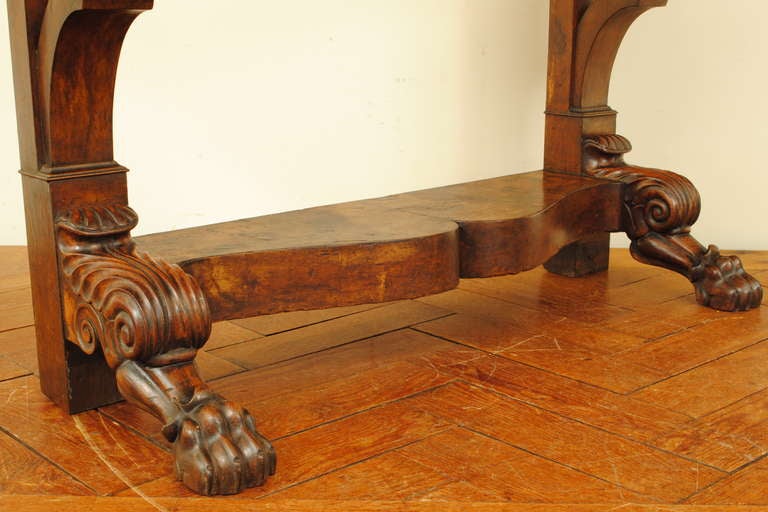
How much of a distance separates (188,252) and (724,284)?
0.84 m

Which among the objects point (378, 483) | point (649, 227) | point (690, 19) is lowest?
point (378, 483)

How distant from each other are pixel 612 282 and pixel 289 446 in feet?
2.75

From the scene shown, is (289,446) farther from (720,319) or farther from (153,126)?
(153,126)

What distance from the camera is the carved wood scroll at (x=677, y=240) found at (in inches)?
61.7

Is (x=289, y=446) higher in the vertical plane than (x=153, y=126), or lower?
lower

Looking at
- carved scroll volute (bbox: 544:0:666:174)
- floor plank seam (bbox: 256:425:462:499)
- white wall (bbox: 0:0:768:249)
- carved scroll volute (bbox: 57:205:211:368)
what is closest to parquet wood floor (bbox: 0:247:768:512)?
floor plank seam (bbox: 256:425:462:499)

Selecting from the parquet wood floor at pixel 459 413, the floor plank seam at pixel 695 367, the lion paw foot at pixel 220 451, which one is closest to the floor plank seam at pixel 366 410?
the parquet wood floor at pixel 459 413

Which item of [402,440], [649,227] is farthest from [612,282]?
[402,440]

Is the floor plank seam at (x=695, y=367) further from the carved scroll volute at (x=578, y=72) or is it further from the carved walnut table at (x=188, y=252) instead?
the carved scroll volute at (x=578, y=72)

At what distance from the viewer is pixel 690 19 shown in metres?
1.99

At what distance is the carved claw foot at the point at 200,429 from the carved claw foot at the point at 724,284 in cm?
85

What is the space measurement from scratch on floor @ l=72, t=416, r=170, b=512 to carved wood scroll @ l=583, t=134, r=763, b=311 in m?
0.91

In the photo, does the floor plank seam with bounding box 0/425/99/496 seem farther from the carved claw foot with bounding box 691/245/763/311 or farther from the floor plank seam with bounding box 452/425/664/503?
the carved claw foot with bounding box 691/245/763/311

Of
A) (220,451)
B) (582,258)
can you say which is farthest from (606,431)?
(582,258)
